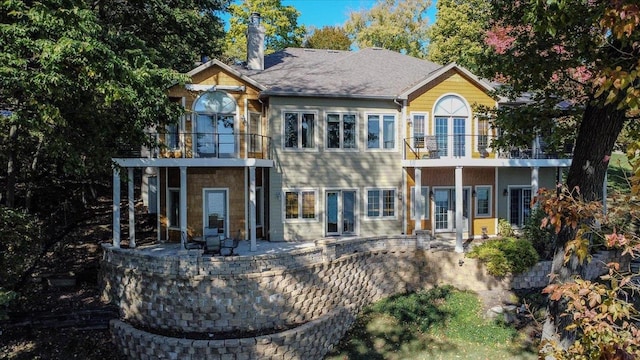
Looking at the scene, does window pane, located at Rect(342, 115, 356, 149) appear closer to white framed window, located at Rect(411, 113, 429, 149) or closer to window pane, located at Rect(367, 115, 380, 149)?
window pane, located at Rect(367, 115, 380, 149)

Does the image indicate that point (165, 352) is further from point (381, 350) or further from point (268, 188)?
point (268, 188)

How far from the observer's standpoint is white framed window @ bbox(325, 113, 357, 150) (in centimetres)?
1807

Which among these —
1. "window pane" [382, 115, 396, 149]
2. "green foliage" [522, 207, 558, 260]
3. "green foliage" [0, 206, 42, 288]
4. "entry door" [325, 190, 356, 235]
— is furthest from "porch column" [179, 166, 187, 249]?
"green foliage" [522, 207, 558, 260]

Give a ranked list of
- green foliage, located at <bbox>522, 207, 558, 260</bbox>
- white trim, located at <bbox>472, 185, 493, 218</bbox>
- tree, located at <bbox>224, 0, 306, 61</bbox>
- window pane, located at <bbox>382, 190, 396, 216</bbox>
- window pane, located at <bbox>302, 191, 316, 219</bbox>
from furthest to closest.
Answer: tree, located at <bbox>224, 0, 306, 61</bbox>, white trim, located at <bbox>472, 185, 493, 218</bbox>, window pane, located at <bbox>382, 190, 396, 216</bbox>, window pane, located at <bbox>302, 191, 316, 219</bbox>, green foliage, located at <bbox>522, 207, 558, 260</bbox>

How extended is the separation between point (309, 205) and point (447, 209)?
6227 mm

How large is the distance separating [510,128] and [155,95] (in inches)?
358

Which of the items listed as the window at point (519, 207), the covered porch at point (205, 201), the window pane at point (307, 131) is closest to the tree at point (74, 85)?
the covered porch at point (205, 201)

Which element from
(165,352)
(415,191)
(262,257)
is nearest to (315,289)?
(262,257)

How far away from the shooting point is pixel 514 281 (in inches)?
607

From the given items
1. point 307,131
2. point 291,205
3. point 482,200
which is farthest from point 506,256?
point 307,131

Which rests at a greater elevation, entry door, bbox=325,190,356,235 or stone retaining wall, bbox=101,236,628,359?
entry door, bbox=325,190,356,235

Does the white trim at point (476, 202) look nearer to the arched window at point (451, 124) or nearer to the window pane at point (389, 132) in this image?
the arched window at point (451, 124)

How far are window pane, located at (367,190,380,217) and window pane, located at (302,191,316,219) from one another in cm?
238

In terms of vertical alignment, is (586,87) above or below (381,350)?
above
